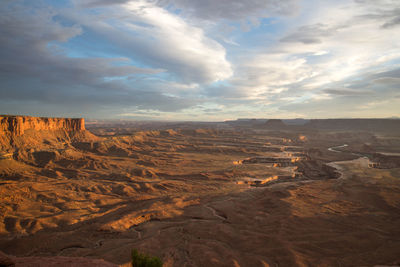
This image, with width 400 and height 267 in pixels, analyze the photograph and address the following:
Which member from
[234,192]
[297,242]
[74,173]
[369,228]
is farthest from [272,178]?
[74,173]

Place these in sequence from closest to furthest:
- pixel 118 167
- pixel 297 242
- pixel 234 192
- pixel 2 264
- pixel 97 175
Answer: pixel 2 264
pixel 297 242
pixel 234 192
pixel 97 175
pixel 118 167

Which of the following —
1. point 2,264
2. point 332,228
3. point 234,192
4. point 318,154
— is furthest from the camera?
point 318,154

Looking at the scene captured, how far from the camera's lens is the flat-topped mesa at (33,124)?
214ft

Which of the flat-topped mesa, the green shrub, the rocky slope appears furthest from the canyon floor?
the flat-topped mesa

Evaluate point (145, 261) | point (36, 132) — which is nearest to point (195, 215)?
point (145, 261)

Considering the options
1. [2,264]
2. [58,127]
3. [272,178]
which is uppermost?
[58,127]

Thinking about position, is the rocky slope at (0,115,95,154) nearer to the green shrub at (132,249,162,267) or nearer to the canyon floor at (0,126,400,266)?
the canyon floor at (0,126,400,266)

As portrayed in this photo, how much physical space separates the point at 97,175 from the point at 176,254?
131 feet

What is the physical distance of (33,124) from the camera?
252ft

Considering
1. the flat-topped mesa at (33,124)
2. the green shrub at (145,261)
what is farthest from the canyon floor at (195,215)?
the flat-topped mesa at (33,124)

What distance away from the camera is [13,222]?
89.0ft

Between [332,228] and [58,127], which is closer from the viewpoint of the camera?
[332,228]

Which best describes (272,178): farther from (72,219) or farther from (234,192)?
(72,219)

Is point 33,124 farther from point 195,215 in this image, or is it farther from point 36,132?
point 195,215
